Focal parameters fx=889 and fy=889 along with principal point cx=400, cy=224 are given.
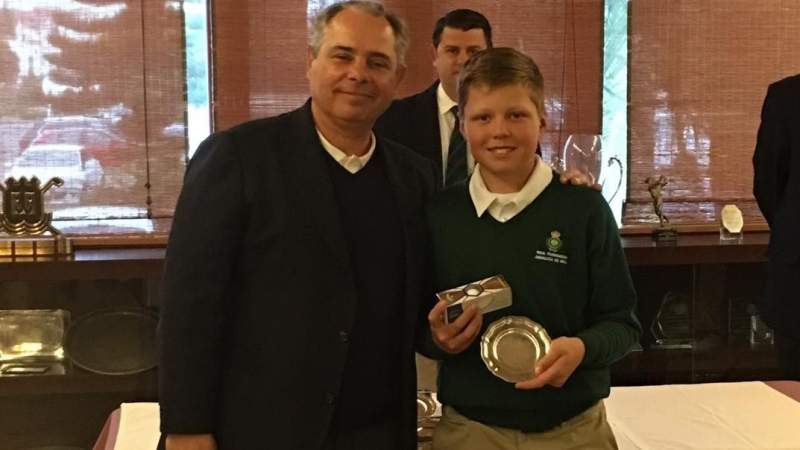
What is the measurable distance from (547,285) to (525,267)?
53 mm

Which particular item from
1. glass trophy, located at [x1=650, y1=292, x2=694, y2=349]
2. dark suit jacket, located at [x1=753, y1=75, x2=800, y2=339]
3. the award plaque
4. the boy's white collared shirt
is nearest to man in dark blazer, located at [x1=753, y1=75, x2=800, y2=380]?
Result: dark suit jacket, located at [x1=753, y1=75, x2=800, y2=339]

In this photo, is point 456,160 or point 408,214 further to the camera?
point 456,160

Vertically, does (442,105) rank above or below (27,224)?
above

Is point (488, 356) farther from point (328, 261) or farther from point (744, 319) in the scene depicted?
point (744, 319)

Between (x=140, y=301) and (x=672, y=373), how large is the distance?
7.04ft

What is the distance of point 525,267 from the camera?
169 centimetres

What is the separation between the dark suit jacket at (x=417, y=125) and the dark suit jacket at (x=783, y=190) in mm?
1196

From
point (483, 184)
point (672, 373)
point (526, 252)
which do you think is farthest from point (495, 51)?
point (672, 373)

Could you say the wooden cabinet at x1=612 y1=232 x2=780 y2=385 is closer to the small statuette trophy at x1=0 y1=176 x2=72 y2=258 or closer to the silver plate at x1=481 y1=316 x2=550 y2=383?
the silver plate at x1=481 y1=316 x2=550 y2=383

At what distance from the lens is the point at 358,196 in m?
1.65

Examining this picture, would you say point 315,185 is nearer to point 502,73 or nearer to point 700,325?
point 502,73

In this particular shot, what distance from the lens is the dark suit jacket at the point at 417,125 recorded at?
2.71m

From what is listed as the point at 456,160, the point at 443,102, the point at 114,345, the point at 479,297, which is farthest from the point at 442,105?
the point at 114,345

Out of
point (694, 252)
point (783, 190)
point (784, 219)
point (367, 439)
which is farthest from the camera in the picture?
point (694, 252)
